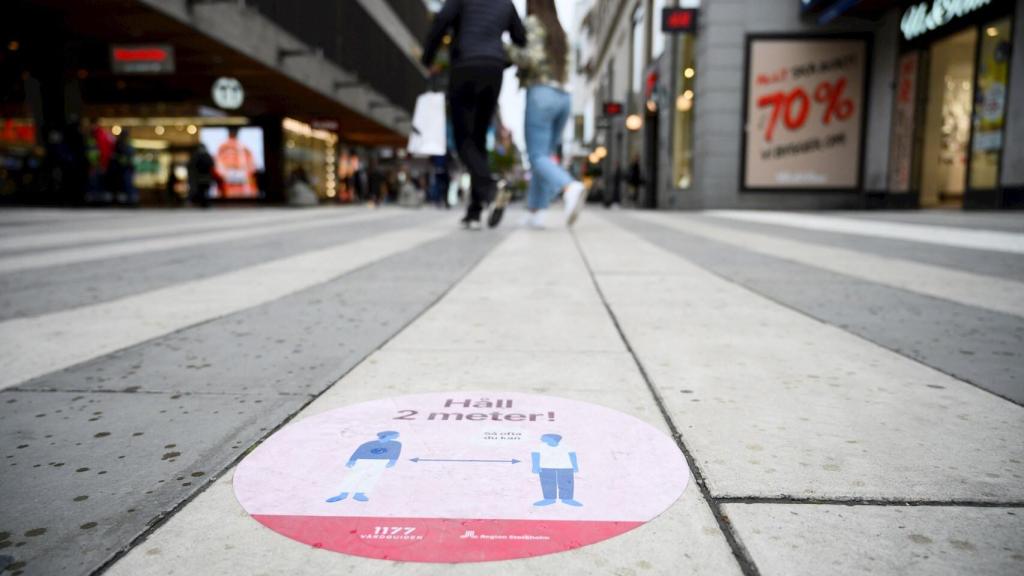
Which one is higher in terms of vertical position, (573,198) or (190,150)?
(190,150)

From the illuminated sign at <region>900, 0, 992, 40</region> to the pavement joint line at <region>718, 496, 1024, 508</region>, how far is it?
520 inches

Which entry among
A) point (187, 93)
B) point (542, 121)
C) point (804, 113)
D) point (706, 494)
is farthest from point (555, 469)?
point (187, 93)

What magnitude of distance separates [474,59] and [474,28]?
0.94 feet

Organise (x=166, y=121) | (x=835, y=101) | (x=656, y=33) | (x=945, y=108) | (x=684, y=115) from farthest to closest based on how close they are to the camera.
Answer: (x=166, y=121) < (x=656, y=33) < (x=684, y=115) < (x=835, y=101) < (x=945, y=108)

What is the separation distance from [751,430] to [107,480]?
1.10m

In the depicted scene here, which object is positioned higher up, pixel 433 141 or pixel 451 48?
pixel 451 48

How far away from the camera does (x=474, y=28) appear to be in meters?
6.41

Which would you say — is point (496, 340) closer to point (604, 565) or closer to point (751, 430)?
point (751, 430)

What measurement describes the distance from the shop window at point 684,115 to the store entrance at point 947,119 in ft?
16.8

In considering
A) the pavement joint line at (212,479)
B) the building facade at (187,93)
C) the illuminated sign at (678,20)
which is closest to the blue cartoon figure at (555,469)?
the pavement joint line at (212,479)

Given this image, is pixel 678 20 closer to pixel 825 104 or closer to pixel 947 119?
pixel 825 104

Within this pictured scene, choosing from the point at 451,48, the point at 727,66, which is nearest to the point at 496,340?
the point at 451,48

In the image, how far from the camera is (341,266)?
429 cm

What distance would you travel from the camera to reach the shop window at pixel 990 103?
11.4m
